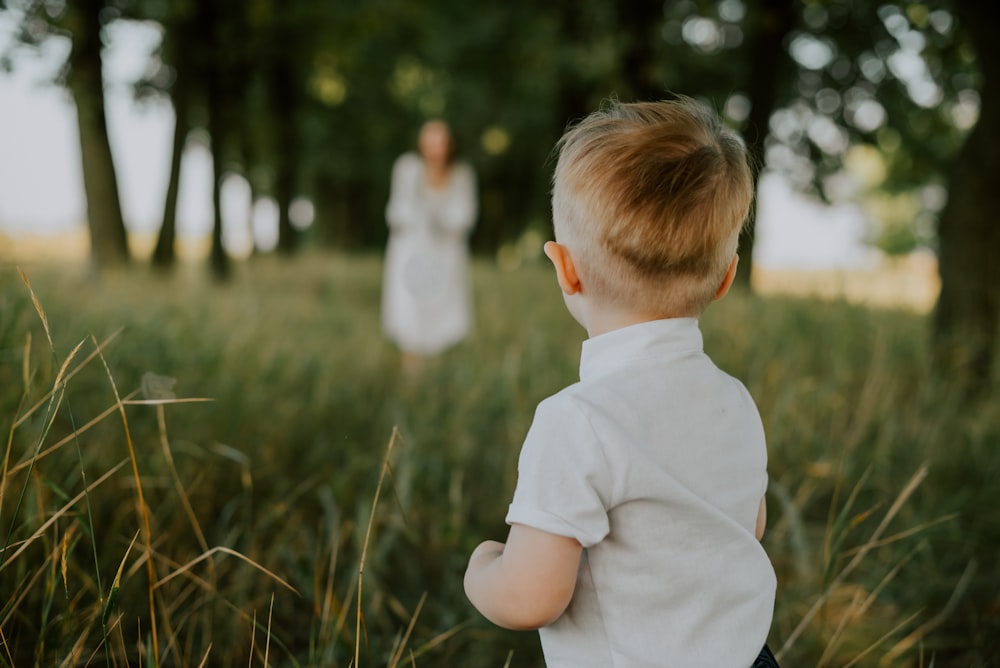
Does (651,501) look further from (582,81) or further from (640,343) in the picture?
(582,81)

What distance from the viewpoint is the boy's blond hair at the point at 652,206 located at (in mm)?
1203

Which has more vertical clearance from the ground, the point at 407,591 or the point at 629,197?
the point at 629,197

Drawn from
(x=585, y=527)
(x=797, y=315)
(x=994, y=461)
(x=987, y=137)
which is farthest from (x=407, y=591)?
(x=987, y=137)

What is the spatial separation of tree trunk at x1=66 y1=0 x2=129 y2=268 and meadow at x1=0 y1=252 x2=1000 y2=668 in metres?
4.59

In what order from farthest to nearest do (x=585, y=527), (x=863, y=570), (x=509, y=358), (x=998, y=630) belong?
(x=509, y=358)
(x=863, y=570)
(x=998, y=630)
(x=585, y=527)

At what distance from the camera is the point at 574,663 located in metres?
1.27

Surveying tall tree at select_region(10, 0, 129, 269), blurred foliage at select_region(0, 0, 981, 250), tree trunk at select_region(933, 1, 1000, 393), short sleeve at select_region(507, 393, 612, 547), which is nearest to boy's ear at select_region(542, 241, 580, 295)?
short sleeve at select_region(507, 393, 612, 547)

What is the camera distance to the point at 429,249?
7090mm

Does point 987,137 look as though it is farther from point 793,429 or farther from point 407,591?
point 407,591

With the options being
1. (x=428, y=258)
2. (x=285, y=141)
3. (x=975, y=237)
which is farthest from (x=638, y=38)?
(x=285, y=141)

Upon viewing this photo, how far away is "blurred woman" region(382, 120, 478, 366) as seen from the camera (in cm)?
683

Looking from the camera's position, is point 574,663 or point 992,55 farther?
point 992,55

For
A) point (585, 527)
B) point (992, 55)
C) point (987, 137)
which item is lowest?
point (585, 527)

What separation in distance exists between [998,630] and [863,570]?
1.50ft
